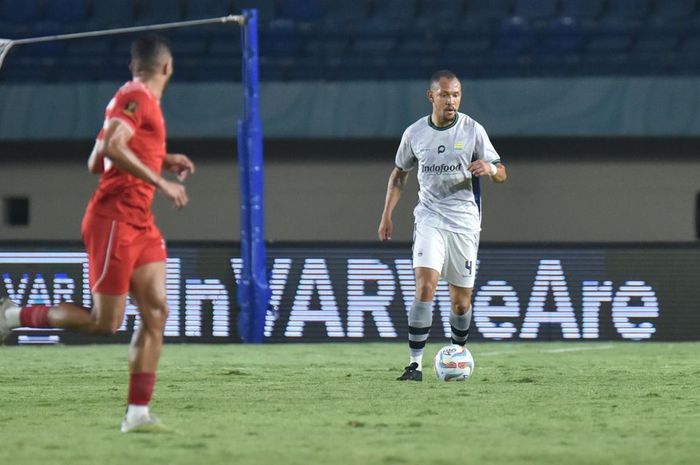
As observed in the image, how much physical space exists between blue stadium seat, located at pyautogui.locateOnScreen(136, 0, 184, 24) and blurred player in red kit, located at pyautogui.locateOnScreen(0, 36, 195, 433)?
13.9 meters

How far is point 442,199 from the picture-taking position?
9.96 meters

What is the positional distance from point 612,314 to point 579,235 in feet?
13.7

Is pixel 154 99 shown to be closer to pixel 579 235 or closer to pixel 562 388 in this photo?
pixel 562 388

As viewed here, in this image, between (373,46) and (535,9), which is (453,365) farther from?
(535,9)

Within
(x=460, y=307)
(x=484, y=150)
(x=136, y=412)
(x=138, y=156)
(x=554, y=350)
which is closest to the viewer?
(x=136, y=412)

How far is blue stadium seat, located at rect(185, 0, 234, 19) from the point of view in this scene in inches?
805

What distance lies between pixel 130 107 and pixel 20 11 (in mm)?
14860

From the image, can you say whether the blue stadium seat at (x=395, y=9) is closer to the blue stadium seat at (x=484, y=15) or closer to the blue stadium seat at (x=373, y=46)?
the blue stadium seat at (x=373, y=46)

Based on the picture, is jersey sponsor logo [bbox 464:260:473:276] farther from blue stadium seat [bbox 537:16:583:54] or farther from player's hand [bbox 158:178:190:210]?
blue stadium seat [bbox 537:16:583:54]

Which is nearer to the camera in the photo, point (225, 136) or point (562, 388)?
point (562, 388)

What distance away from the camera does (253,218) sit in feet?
51.1

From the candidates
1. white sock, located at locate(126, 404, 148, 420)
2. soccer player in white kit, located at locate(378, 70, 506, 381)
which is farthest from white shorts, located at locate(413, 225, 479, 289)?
white sock, located at locate(126, 404, 148, 420)

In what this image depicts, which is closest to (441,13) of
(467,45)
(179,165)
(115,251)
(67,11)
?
(467,45)

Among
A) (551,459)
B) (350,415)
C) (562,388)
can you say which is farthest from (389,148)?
(551,459)
